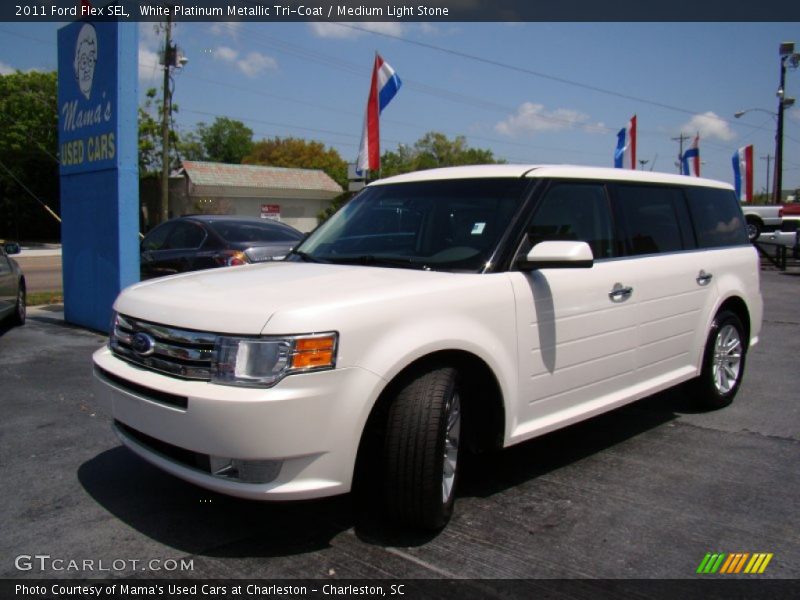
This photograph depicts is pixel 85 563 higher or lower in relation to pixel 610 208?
lower

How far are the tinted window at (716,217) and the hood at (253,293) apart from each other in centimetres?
264

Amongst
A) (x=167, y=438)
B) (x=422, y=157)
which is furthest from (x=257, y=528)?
(x=422, y=157)

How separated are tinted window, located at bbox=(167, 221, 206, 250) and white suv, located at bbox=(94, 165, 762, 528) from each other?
4742mm

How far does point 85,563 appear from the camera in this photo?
297 cm

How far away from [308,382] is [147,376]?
0.85 meters

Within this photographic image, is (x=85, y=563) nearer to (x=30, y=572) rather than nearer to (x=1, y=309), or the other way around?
(x=30, y=572)

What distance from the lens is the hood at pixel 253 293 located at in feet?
9.52

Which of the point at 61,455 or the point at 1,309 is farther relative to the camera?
the point at 1,309

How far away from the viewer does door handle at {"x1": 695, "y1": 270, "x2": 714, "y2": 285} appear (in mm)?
4887

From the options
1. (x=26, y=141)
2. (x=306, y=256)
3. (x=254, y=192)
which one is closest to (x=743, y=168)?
(x=306, y=256)

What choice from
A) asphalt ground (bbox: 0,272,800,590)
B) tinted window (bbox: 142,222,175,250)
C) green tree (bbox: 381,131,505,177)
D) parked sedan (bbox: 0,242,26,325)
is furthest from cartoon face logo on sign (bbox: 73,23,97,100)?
green tree (bbox: 381,131,505,177)

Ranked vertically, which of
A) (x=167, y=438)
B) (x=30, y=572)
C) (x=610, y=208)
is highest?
(x=610, y=208)

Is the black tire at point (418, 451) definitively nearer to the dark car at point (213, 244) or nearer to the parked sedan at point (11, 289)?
the dark car at point (213, 244)

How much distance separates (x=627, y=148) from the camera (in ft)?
50.6
